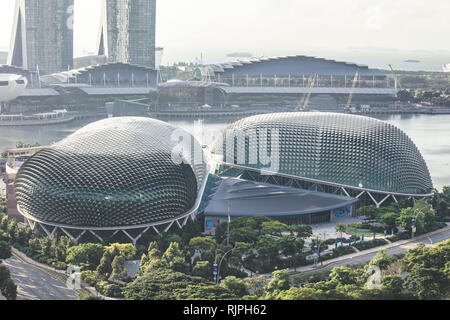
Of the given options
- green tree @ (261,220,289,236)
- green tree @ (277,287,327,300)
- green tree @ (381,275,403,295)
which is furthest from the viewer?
green tree @ (261,220,289,236)

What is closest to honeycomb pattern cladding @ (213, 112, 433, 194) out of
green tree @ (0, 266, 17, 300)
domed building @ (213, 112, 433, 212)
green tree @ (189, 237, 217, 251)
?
domed building @ (213, 112, 433, 212)

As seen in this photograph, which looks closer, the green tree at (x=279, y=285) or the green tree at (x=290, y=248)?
the green tree at (x=279, y=285)

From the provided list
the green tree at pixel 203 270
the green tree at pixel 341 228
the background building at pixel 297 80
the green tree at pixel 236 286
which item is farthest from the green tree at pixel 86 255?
the background building at pixel 297 80

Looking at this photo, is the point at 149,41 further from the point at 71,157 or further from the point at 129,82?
the point at 71,157

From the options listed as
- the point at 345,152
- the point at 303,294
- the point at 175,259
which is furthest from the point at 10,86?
the point at 303,294

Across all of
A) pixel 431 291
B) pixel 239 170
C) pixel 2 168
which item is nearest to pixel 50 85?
pixel 2 168

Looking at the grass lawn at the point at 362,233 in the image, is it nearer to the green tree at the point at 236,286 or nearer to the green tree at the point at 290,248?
the green tree at the point at 290,248

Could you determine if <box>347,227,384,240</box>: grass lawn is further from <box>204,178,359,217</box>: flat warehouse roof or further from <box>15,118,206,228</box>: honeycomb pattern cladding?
<box>15,118,206,228</box>: honeycomb pattern cladding
